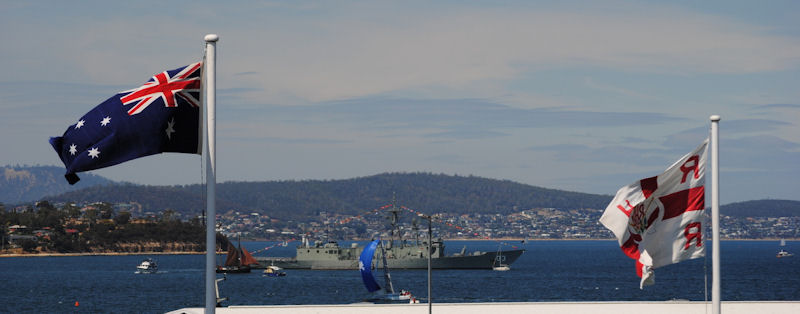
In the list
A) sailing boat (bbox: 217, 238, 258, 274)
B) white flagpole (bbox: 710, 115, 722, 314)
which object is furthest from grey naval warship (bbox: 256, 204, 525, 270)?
white flagpole (bbox: 710, 115, 722, 314)

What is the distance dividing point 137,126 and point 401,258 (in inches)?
5632

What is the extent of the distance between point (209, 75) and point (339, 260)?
14606cm

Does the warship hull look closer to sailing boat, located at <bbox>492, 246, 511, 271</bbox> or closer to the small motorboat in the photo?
sailing boat, located at <bbox>492, 246, 511, 271</bbox>

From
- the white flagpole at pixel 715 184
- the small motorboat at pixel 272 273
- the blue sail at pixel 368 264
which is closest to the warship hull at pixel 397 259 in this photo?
the small motorboat at pixel 272 273

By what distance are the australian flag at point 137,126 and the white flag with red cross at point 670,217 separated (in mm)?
8525

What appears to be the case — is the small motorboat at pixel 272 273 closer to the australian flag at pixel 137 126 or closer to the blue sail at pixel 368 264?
the blue sail at pixel 368 264

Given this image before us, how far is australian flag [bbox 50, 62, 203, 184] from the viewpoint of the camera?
1738cm

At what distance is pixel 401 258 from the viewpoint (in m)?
160

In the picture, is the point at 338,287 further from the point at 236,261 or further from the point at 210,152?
the point at 210,152

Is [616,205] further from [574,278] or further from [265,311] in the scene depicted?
[574,278]

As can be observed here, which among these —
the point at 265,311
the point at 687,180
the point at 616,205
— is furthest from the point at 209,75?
the point at 265,311

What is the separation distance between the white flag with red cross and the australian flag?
8525 millimetres

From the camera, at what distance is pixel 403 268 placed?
526ft

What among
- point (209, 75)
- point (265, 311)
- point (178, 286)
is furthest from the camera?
point (178, 286)
